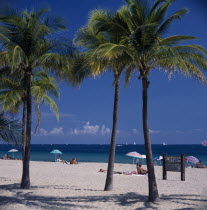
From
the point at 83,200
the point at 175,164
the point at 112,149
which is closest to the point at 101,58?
the point at 112,149

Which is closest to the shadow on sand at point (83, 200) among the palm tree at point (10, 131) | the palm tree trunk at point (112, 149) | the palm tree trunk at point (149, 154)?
the palm tree trunk at point (149, 154)

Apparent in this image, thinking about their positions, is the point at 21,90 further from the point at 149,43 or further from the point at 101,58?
the point at 149,43

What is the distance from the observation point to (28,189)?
11578 mm

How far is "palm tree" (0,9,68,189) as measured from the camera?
10.8m

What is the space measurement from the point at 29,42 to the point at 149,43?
4.57m

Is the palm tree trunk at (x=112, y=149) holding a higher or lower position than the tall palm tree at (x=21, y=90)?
lower

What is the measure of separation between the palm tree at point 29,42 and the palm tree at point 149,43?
235 cm

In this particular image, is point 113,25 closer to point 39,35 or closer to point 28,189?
point 39,35

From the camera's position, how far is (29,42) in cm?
1127

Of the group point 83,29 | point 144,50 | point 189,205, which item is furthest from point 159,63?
point 189,205

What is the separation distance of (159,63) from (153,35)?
3.60 feet

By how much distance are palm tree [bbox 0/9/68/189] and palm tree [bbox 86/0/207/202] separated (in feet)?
7.71

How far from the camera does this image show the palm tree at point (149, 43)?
8.83 meters

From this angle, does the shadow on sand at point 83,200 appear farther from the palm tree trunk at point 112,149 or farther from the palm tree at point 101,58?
the palm tree at point 101,58
